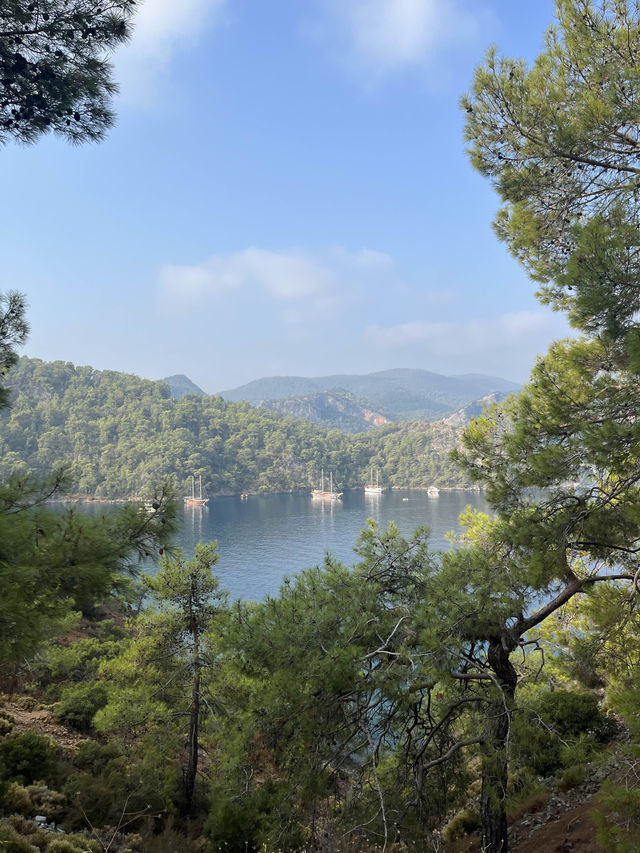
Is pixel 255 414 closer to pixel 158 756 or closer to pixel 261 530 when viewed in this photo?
pixel 261 530

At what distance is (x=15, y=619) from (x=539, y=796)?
563 cm

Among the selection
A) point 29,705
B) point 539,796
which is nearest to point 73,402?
point 29,705

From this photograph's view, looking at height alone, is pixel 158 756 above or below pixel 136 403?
below

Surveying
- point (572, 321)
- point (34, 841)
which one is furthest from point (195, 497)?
point (572, 321)

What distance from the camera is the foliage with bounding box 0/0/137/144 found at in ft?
9.56

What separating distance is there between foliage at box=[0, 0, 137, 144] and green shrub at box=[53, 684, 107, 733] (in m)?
8.50

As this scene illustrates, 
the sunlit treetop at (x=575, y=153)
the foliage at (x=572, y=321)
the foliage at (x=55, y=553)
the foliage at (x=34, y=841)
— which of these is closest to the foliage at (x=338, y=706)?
the foliage at (x=572, y=321)

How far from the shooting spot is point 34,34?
2963mm

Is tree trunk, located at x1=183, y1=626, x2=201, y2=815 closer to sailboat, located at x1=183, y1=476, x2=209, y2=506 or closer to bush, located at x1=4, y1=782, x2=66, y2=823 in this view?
bush, located at x1=4, y1=782, x2=66, y2=823

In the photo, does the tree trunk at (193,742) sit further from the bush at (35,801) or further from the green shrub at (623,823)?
the green shrub at (623,823)

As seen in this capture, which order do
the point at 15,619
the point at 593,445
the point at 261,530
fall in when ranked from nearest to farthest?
the point at 15,619 < the point at 593,445 < the point at 261,530

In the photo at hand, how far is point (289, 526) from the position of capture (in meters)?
47.9

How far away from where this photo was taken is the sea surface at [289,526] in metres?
30.1

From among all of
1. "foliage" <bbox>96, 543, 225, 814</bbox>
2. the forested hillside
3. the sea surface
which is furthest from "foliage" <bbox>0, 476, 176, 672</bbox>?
the forested hillside
